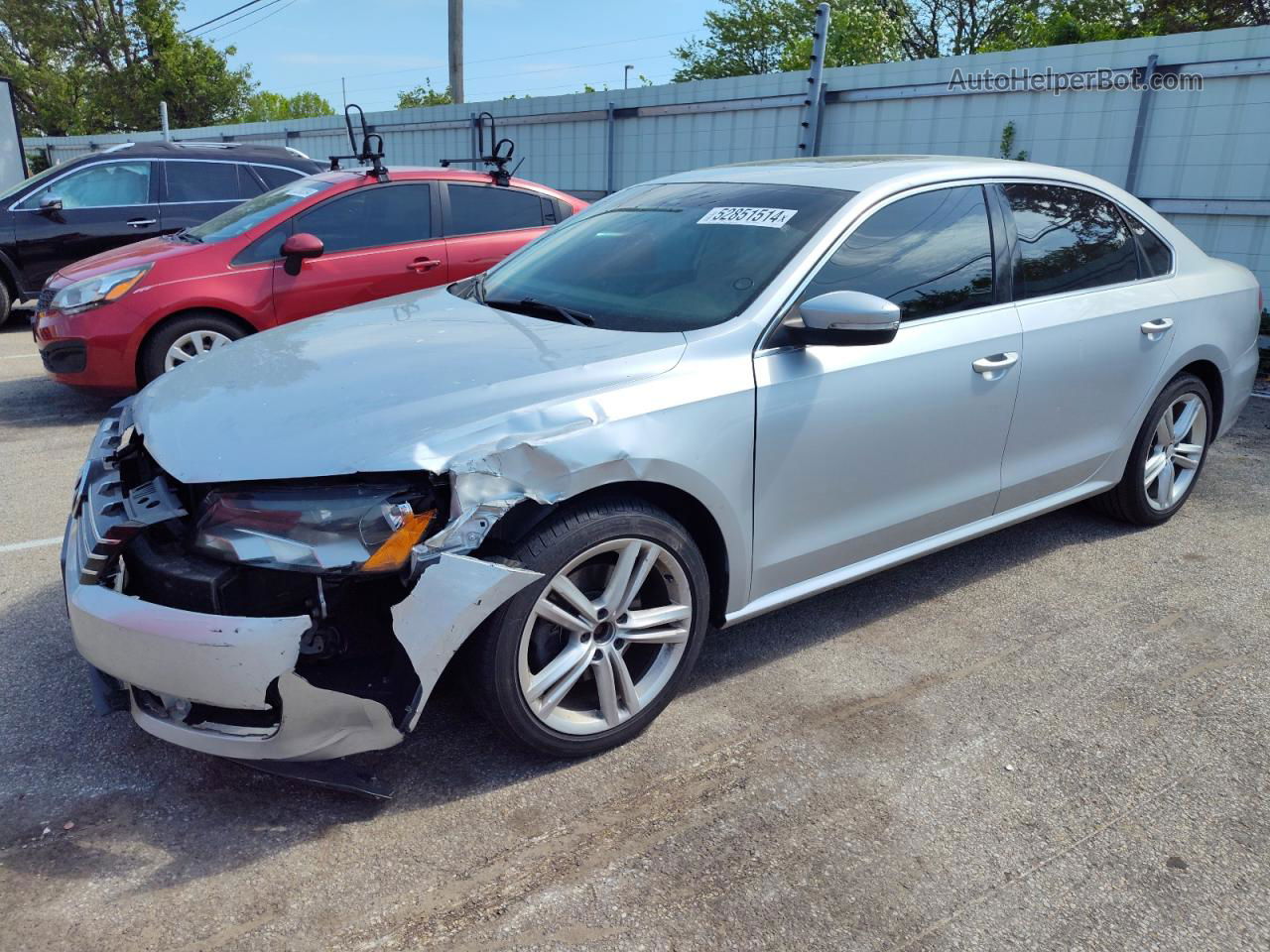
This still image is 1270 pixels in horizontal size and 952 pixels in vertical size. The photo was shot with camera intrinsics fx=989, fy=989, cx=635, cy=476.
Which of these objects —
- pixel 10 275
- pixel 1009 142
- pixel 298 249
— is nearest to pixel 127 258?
pixel 298 249

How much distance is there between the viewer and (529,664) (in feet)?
8.90

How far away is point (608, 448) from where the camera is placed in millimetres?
2604

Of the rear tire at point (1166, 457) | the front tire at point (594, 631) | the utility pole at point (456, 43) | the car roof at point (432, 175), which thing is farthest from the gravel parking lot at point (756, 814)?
the utility pole at point (456, 43)

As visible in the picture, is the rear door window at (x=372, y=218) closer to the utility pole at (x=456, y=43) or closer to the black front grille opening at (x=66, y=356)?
the black front grille opening at (x=66, y=356)

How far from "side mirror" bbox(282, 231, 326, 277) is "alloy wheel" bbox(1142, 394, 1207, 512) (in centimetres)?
488

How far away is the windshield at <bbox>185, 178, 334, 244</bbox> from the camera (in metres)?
6.60

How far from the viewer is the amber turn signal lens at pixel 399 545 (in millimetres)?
2355

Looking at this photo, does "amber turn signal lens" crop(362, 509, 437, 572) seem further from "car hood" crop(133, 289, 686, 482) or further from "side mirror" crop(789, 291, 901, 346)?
"side mirror" crop(789, 291, 901, 346)

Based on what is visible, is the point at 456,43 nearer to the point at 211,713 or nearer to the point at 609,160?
the point at 609,160

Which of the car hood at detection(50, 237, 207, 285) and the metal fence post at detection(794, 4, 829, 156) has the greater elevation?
the metal fence post at detection(794, 4, 829, 156)

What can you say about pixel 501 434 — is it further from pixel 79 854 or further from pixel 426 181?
pixel 426 181

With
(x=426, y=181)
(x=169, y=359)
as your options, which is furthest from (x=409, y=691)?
(x=426, y=181)

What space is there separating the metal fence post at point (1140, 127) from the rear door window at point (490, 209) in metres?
5.01

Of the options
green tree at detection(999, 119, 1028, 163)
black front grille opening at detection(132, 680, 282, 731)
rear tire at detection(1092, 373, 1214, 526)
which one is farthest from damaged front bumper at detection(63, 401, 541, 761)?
green tree at detection(999, 119, 1028, 163)
